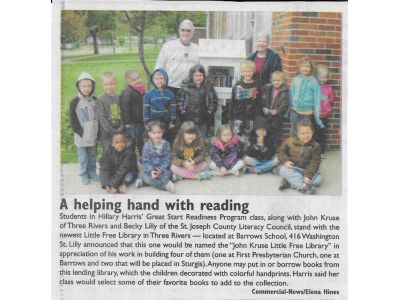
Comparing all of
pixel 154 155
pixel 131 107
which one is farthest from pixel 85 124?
pixel 154 155

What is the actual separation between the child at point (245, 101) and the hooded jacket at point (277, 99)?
0.12 feet

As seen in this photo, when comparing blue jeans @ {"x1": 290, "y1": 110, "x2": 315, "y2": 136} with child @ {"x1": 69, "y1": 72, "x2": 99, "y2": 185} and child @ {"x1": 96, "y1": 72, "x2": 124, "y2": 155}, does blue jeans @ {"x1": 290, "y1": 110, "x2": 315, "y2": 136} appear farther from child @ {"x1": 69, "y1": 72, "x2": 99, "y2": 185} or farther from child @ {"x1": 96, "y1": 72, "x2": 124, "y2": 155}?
child @ {"x1": 69, "y1": 72, "x2": 99, "y2": 185}

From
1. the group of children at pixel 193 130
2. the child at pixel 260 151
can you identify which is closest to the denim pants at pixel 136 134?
the group of children at pixel 193 130

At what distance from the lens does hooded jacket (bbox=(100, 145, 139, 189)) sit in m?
2.87

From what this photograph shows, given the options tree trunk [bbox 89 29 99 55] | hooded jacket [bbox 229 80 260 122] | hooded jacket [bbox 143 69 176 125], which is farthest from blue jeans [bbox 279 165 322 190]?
tree trunk [bbox 89 29 99 55]

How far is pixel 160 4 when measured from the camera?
9.29 feet

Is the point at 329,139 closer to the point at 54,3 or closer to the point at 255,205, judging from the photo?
the point at 255,205

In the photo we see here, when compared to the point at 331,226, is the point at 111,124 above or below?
above

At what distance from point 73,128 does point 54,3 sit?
636 millimetres

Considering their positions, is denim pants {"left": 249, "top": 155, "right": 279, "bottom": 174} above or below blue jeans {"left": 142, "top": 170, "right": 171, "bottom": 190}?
above

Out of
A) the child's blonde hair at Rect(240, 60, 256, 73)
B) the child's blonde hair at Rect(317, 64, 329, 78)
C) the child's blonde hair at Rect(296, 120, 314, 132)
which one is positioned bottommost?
the child's blonde hair at Rect(296, 120, 314, 132)

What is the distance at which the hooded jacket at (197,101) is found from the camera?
287cm

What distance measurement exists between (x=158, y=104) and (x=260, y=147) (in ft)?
1.86

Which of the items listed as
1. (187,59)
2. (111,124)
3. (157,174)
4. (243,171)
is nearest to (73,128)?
(111,124)
